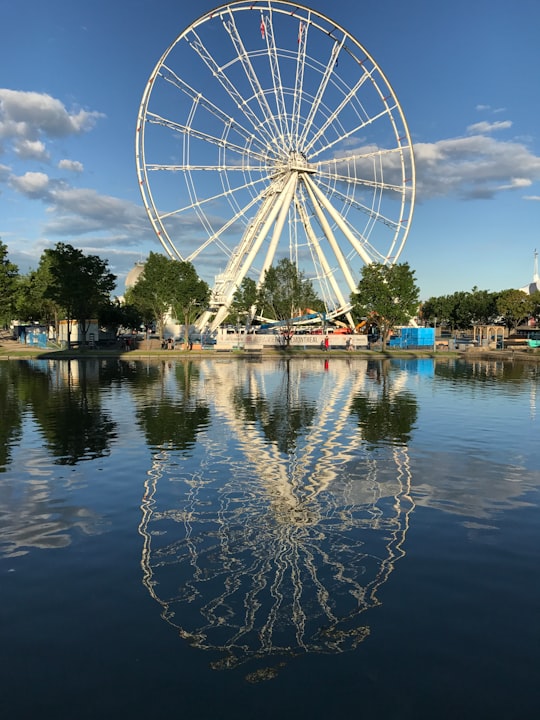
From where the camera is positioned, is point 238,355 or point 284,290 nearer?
point 238,355

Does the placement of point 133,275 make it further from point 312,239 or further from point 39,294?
point 312,239

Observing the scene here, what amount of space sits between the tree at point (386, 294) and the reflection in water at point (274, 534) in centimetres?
5748

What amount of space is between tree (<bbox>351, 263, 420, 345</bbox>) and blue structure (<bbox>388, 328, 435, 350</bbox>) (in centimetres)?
1062

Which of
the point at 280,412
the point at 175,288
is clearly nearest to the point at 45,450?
the point at 280,412

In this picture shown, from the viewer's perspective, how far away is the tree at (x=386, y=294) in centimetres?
7644

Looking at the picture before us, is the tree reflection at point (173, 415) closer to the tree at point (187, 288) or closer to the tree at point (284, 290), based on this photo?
Result: the tree at point (187, 288)

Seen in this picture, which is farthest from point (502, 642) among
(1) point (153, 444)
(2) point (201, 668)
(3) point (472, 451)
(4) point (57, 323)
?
(4) point (57, 323)

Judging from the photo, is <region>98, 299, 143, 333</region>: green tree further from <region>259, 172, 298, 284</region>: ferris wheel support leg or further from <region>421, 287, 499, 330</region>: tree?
<region>421, 287, 499, 330</region>: tree

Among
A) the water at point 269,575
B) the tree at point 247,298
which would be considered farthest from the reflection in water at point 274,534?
the tree at point 247,298

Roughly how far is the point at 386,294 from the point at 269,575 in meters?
70.4

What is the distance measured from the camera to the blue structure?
292 ft

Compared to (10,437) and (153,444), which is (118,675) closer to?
(153,444)

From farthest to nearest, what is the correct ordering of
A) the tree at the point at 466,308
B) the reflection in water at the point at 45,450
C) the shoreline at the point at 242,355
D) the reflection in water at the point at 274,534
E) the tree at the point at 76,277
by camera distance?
1. the tree at the point at 466,308
2. the tree at the point at 76,277
3. the shoreline at the point at 242,355
4. the reflection in water at the point at 45,450
5. the reflection in water at the point at 274,534

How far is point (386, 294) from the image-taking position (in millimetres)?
76062
